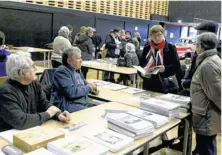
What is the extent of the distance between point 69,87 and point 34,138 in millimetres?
1011

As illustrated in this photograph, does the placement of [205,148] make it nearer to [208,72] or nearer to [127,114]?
[208,72]

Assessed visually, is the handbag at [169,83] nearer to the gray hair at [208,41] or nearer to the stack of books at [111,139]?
the gray hair at [208,41]

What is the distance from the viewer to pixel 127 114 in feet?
6.63

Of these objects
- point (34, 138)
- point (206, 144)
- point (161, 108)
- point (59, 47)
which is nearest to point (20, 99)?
point (34, 138)

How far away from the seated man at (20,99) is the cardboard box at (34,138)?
8.0 inches

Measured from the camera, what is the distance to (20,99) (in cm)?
193

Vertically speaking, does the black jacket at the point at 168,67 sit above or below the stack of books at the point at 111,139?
above

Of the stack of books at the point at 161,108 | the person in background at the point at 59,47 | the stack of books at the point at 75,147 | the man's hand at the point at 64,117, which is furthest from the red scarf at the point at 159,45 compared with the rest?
the person in background at the point at 59,47

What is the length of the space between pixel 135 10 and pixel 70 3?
4.41 m

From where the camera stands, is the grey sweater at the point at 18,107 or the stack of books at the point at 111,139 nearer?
the stack of books at the point at 111,139

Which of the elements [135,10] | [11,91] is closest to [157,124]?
[11,91]

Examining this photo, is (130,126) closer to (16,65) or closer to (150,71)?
(16,65)

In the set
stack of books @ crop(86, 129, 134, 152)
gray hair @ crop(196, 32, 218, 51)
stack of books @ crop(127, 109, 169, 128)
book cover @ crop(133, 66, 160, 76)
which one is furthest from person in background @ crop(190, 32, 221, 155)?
stack of books @ crop(86, 129, 134, 152)

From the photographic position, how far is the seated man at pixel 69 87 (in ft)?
8.32
